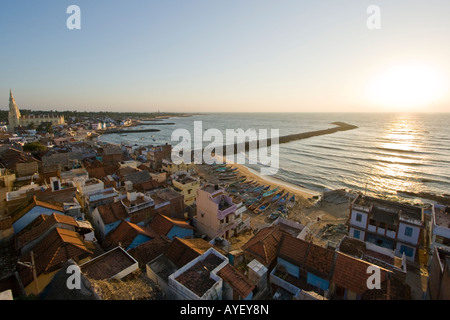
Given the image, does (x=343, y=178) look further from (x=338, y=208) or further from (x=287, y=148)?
(x=287, y=148)

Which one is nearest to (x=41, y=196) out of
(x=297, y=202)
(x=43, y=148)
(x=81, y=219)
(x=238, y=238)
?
(x=81, y=219)

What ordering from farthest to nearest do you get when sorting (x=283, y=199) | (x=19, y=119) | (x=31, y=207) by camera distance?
(x=19, y=119), (x=283, y=199), (x=31, y=207)

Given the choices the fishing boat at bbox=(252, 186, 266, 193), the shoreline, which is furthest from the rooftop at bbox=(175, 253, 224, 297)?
the shoreline

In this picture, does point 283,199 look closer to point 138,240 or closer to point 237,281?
point 138,240

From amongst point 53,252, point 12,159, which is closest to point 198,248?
point 53,252

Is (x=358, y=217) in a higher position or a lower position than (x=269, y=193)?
higher

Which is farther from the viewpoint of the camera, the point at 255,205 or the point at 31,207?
the point at 255,205
